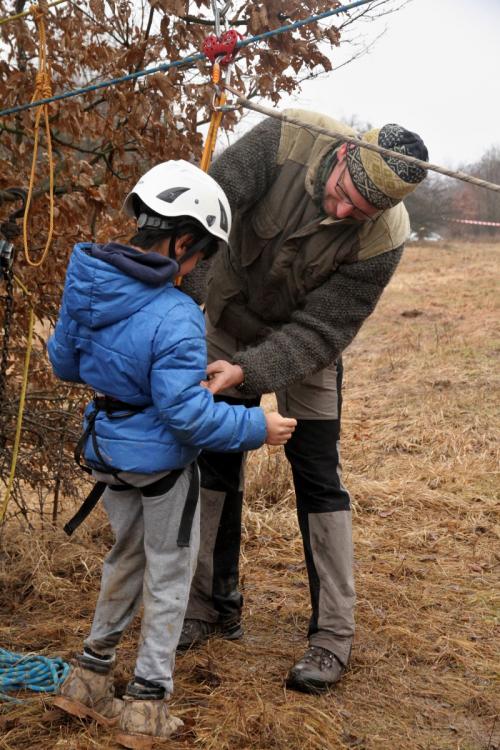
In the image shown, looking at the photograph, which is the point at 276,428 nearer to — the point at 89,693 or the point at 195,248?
the point at 195,248

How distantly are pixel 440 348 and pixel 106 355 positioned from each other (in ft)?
28.3

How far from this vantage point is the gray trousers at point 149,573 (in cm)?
287

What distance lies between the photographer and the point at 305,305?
3.46m

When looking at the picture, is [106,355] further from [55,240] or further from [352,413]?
[352,413]

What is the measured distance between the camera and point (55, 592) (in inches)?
172

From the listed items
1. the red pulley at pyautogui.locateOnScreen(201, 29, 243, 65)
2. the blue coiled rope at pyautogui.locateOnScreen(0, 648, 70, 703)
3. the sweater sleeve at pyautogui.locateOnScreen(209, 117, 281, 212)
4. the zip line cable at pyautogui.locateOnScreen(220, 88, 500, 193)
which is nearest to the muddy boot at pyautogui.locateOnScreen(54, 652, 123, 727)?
the blue coiled rope at pyautogui.locateOnScreen(0, 648, 70, 703)

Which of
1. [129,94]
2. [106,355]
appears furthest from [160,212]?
[129,94]

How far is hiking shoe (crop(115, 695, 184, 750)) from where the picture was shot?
2.81 m

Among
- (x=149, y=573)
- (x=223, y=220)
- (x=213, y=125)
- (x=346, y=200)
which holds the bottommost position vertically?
(x=149, y=573)

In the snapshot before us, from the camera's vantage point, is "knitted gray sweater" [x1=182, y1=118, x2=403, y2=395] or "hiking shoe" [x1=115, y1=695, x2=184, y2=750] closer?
"hiking shoe" [x1=115, y1=695, x2=184, y2=750]

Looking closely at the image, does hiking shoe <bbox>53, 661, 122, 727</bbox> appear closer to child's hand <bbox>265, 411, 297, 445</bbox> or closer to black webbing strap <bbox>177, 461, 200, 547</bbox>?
black webbing strap <bbox>177, 461, 200, 547</bbox>

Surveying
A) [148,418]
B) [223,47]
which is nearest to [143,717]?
[148,418]

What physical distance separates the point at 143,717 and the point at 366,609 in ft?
5.59

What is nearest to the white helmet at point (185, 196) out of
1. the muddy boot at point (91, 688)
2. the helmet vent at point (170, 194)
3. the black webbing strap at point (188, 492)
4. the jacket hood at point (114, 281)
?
the helmet vent at point (170, 194)
